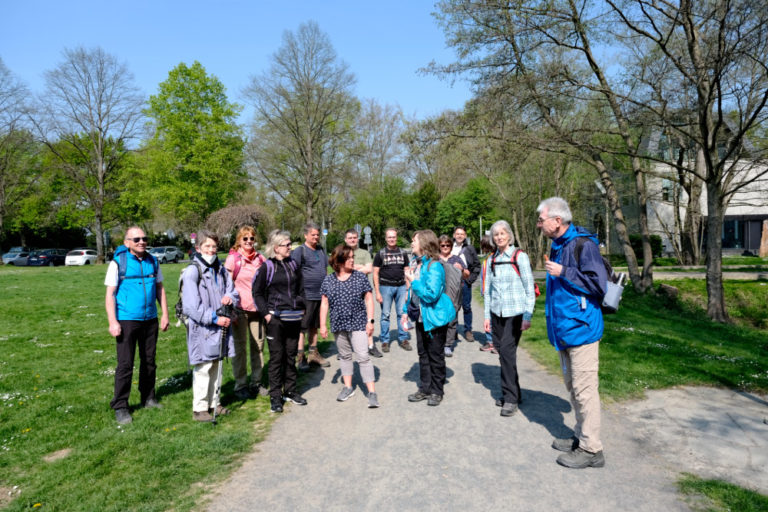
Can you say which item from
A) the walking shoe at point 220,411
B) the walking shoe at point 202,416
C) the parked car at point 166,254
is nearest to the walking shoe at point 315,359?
the walking shoe at point 220,411

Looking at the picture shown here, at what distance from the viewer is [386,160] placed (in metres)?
48.9

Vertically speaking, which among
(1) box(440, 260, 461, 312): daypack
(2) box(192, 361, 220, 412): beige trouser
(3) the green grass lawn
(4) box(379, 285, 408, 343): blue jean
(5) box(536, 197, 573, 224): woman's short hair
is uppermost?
(5) box(536, 197, 573, 224): woman's short hair

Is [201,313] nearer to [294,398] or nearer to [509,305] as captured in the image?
[294,398]

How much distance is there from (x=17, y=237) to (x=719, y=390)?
6634cm

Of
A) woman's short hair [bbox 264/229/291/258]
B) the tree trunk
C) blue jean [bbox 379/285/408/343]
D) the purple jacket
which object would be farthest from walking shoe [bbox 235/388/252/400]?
the tree trunk

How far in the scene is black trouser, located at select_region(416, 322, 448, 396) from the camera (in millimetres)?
5457

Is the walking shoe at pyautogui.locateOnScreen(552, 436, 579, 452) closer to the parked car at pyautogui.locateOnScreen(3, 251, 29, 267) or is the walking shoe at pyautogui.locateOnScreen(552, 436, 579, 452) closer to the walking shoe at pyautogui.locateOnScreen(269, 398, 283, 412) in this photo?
the walking shoe at pyautogui.locateOnScreen(269, 398, 283, 412)

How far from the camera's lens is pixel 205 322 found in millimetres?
5051

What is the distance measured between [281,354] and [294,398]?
58cm

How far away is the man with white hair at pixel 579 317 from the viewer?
3.83 m

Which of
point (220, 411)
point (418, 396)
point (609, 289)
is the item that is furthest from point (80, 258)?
point (609, 289)

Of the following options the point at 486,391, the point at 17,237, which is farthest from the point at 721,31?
the point at 17,237

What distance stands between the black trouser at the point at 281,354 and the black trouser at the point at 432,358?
4.79 feet

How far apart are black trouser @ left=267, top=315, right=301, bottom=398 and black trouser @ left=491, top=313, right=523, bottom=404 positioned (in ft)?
7.51
